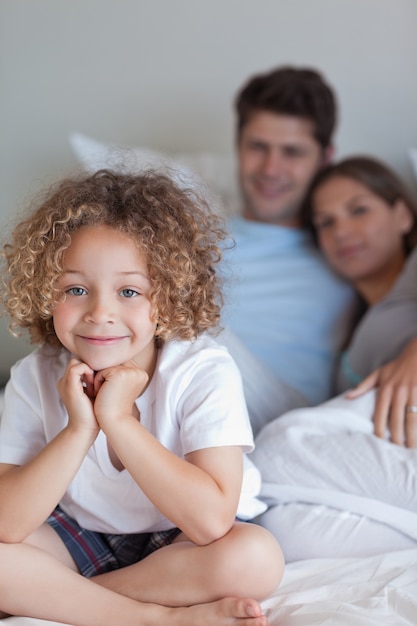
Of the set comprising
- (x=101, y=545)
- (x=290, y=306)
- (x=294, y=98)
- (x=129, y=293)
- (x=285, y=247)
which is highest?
(x=294, y=98)

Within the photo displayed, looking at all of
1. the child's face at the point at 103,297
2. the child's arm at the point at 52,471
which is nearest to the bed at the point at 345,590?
the child's arm at the point at 52,471

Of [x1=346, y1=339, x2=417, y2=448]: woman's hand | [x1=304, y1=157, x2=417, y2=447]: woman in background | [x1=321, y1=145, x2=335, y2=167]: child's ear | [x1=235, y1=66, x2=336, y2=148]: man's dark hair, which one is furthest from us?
[x1=321, y1=145, x2=335, y2=167]: child's ear

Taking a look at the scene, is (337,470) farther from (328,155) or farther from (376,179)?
(328,155)

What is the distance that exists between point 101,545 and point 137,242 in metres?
0.45

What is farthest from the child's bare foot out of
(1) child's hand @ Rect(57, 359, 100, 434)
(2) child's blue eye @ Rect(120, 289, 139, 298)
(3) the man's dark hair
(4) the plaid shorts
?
(3) the man's dark hair

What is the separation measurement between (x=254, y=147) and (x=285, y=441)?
918 mm

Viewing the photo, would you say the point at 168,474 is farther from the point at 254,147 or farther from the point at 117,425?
the point at 254,147


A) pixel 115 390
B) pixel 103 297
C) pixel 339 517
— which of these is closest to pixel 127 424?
pixel 115 390

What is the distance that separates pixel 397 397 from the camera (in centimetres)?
120

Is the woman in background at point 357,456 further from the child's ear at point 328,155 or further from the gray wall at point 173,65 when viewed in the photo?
the gray wall at point 173,65

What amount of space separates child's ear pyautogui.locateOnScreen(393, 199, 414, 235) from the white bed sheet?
0.91 m

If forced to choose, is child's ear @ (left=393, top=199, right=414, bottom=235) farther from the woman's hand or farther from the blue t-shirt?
the woman's hand

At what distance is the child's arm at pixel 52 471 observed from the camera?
866 mm

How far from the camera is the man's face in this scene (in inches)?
69.6
